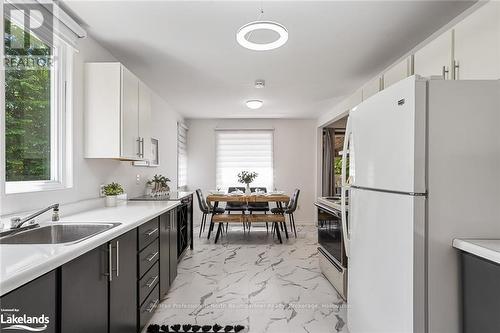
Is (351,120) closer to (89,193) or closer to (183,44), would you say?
(183,44)

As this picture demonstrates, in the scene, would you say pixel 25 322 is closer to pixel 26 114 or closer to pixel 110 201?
pixel 26 114

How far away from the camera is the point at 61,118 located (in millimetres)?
2227

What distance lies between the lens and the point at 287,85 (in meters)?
3.93

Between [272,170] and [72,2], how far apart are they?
196 inches

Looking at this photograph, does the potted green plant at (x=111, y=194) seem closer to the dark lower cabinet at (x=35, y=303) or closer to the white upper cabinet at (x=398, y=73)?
the dark lower cabinet at (x=35, y=303)

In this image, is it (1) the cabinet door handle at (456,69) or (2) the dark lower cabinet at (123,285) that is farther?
(1) the cabinet door handle at (456,69)

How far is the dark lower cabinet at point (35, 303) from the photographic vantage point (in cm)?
89

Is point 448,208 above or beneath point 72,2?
beneath

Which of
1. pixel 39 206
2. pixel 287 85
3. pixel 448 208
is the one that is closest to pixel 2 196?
pixel 39 206

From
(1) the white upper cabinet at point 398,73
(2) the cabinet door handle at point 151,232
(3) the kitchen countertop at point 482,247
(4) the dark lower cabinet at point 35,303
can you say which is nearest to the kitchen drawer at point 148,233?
(2) the cabinet door handle at point 151,232

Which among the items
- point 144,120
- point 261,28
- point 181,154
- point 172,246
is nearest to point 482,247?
point 261,28

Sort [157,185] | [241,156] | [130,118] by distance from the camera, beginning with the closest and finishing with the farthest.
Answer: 1. [130,118]
2. [157,185]
3. [241,156]

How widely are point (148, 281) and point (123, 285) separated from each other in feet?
1.68

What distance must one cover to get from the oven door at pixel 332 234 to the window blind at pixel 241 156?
3.23 metres
